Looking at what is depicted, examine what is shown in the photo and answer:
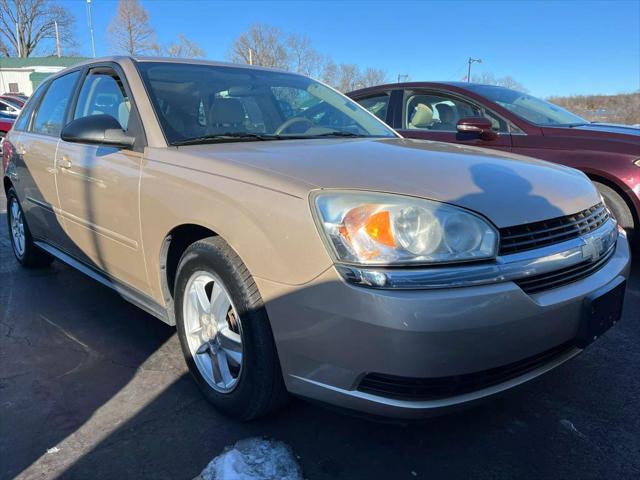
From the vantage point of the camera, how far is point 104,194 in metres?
2.73

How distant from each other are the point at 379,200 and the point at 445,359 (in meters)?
0.56

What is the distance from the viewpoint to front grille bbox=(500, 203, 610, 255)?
176cm

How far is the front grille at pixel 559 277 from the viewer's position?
174 cm

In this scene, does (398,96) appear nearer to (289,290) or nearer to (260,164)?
(260,164)

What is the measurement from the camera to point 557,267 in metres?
1.83

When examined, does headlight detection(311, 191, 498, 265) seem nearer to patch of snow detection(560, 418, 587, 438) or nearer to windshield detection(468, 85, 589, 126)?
patch of snow detection(560, 418, 587, 438)

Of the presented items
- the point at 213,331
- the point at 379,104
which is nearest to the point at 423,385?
the point at 213,331

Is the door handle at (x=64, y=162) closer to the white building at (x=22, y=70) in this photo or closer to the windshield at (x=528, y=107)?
the windshield at (x=528, y=107)

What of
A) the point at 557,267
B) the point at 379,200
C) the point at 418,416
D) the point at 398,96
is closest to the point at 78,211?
the point at 379,200

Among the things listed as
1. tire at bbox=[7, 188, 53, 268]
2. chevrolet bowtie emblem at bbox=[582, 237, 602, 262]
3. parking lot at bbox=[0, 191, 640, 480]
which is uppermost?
chevrolet bowtie emblem at bbox=[582, 237, 602, 262]

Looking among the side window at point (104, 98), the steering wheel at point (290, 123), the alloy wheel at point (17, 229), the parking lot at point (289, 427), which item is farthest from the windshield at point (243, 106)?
the alloy wheel at point (17, 229)

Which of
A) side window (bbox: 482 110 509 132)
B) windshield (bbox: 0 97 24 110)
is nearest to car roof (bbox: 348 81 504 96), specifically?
side window (bbox: 482 110 509 132)

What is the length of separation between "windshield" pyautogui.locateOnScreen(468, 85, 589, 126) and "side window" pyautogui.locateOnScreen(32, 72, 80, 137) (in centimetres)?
359

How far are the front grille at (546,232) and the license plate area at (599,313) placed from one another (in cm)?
24
